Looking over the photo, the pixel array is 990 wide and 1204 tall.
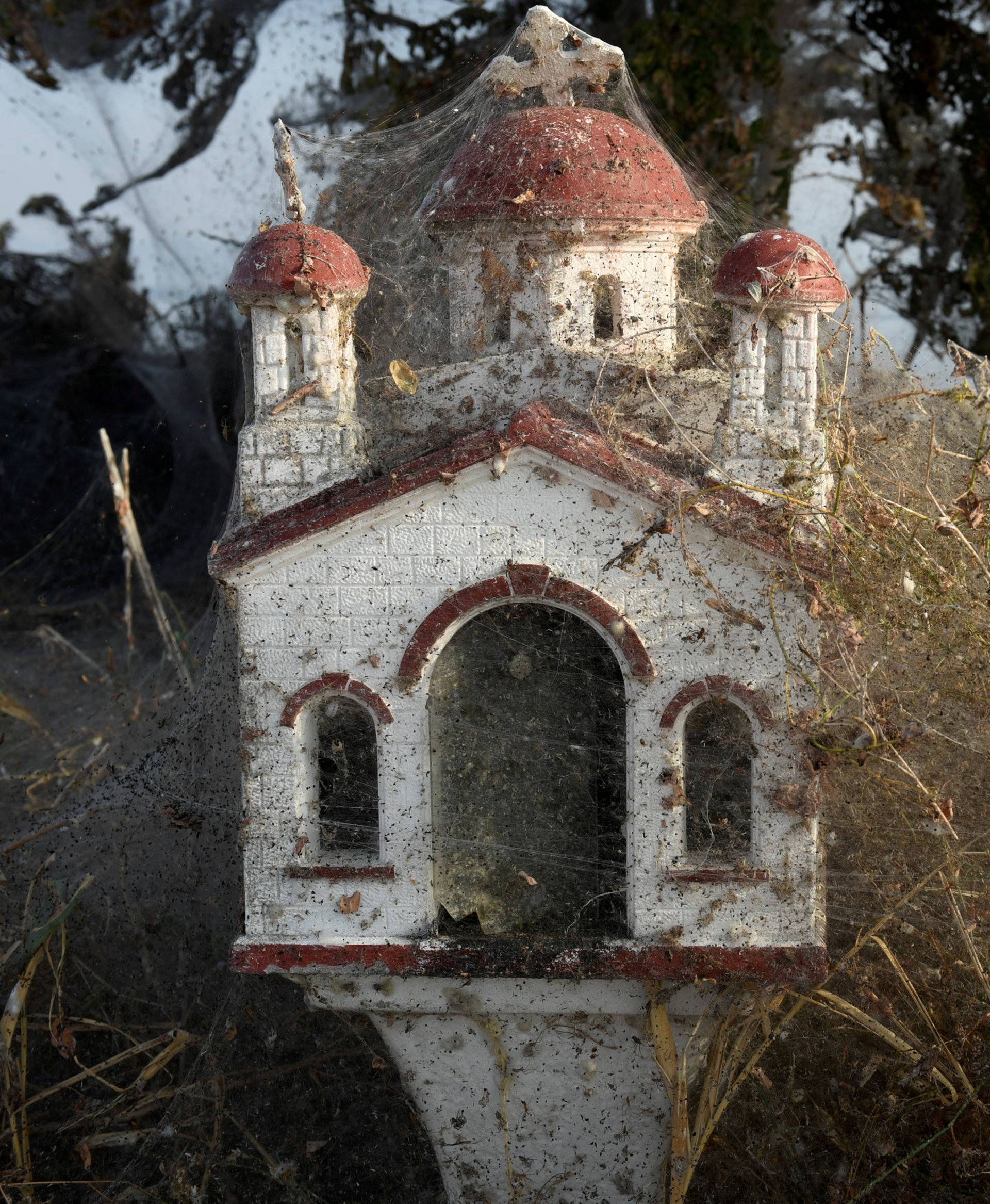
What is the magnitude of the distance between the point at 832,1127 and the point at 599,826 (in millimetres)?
2212

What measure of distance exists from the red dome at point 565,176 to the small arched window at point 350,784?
2952 millimetres

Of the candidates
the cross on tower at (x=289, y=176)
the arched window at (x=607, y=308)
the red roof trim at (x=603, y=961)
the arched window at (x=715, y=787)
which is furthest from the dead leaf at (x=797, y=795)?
the cross on tower at (x=289, y=176)

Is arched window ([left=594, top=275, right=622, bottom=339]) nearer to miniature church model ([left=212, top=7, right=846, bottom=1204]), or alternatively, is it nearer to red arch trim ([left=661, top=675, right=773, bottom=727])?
miniature church model ([left=212, top=7, right=846, bottom=1204])

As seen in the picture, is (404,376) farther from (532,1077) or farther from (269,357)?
(532,1077)

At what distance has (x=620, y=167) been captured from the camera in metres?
7.06

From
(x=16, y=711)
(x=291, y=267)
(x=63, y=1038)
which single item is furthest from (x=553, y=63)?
(x=16, y=711)

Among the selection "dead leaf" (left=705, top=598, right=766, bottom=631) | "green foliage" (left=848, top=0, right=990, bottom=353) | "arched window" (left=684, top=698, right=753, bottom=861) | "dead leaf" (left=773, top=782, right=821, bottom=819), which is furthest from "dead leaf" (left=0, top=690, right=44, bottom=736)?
"green foliage" (left=848, top=0, right=990, bottom=353)

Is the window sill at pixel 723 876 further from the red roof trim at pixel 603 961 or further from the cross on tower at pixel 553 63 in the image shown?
the cross on tower at pixel 553 63

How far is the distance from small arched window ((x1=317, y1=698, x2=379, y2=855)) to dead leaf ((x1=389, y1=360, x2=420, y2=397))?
75.8 inches

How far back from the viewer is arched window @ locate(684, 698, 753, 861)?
6.52m

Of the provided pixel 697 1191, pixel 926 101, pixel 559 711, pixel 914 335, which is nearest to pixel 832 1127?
pixel 697 1191

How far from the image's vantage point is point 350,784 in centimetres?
673

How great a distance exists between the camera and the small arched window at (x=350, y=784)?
6.70 meters

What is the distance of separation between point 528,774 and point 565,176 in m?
3.31
